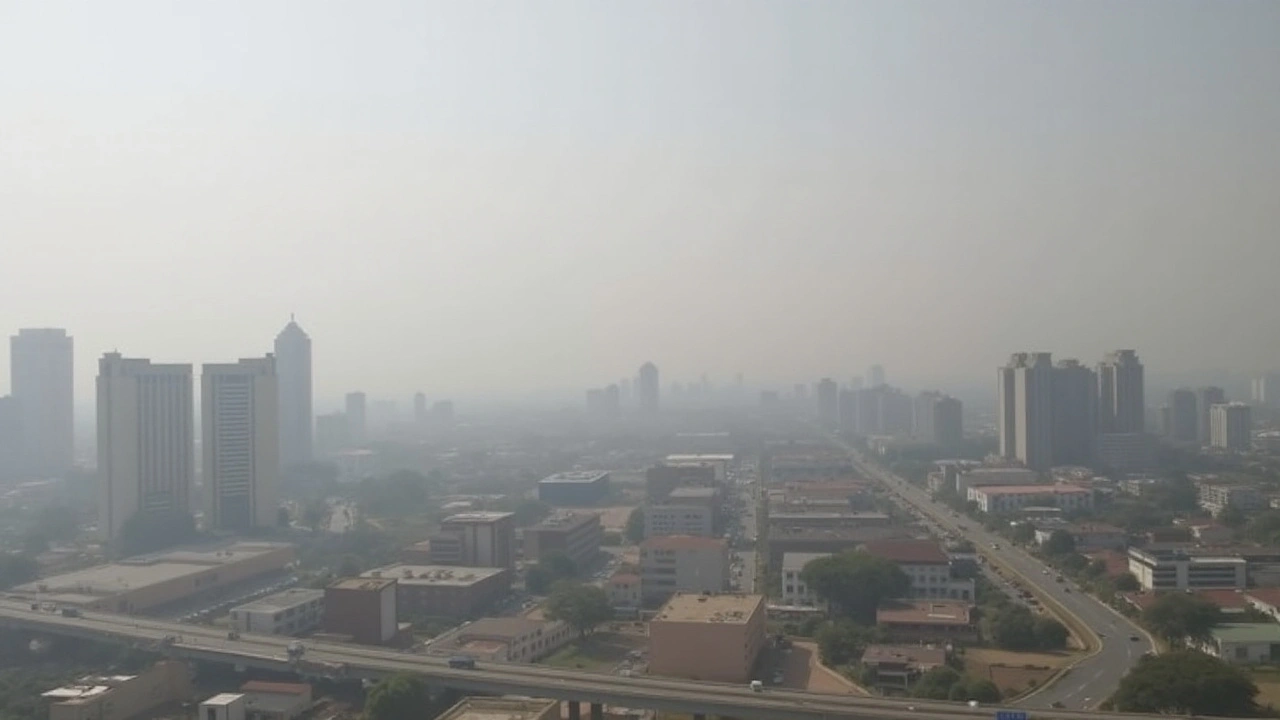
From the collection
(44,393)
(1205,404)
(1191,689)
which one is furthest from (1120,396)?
(44,393)

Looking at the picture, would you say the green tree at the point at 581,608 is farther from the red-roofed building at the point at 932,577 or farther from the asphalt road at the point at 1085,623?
the asphalt road at the point at 1085,623

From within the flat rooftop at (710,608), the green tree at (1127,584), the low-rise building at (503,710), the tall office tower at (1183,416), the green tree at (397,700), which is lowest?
the green tree at (1127,584)

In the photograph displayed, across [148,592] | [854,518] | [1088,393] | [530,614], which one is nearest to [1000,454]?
[1088,393]

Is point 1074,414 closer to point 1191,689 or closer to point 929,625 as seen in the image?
point 929,625

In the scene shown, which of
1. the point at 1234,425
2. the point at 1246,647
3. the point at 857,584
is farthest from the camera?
the point at 1234,425

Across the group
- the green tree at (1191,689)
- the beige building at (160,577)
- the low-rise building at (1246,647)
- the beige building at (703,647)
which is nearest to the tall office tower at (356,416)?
the beige building at (160,577)

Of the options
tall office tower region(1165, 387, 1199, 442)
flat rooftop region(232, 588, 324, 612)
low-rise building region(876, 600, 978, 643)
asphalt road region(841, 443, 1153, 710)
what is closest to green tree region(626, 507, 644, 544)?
asphalt road region(841, 443, 1153, 710)
